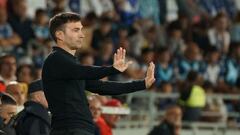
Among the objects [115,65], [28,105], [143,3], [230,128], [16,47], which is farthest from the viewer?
[143,3]

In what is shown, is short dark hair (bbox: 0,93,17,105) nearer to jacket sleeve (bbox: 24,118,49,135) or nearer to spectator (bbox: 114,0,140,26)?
jacket sleeve (bbox: 24,118,49,135)

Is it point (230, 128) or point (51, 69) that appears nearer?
point (51, 69)

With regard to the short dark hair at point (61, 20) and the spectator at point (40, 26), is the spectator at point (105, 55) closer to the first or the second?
the spectator at point (40, 26)

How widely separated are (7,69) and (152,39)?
6726 millimetres

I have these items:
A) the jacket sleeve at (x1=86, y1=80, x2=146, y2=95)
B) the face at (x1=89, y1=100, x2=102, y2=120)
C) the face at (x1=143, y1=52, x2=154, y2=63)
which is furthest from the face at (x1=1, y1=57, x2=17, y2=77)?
the face at (x1=143, y1=52, x2=154, y2=63)

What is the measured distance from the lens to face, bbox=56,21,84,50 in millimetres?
8125

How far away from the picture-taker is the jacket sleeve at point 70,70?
7.84 meters

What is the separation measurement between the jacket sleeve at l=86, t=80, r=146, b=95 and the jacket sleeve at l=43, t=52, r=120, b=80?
0.38 metres

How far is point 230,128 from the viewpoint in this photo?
Result: 18016mm

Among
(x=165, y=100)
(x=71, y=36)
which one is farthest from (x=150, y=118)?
(x=71, y=36)

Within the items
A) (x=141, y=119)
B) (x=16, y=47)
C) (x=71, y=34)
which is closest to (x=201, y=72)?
(x=141, y=119)

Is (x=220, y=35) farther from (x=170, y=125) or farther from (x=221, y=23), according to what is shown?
(x=170, y=125)

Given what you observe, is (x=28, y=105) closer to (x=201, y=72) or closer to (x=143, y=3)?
(x=201, y=72)

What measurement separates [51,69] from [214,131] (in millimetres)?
9883
